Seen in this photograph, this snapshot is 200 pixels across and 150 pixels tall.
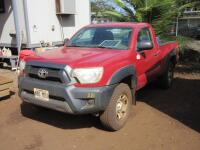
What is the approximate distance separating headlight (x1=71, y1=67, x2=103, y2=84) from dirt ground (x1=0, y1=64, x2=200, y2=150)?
3.17ft

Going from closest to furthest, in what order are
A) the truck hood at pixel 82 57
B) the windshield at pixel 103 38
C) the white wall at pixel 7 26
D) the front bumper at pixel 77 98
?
the front bumper at pixel 77 98 → the truck hood at pixel 82 57 → the windshield at pixel 103 38 → the white wall at pixel 7 26

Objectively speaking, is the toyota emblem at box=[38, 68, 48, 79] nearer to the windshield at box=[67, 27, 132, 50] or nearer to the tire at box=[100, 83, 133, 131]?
the tire at box=[100, 83, 133, 131]

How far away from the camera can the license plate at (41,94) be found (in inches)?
182

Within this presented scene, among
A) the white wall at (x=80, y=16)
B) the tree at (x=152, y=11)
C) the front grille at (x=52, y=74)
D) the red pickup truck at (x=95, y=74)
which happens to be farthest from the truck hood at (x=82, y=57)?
the white wall at (x=80, y=16)

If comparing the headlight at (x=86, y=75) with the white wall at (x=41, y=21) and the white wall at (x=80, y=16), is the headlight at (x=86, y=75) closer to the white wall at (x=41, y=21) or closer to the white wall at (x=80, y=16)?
the white wall at (x=41, y=21)

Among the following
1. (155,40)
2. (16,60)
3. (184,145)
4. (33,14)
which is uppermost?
(33,14)

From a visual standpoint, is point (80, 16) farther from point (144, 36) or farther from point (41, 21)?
point (144, 36)

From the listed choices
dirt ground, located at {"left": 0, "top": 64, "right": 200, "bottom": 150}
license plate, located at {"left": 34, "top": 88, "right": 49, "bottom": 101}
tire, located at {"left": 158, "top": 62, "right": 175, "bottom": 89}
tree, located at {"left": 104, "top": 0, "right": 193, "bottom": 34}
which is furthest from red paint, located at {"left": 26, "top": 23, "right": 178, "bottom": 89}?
tree, located at {"left": 104, "top": 0, "right": 193, "bottom": 34}

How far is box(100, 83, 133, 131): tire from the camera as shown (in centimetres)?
462

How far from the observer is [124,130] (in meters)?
4.94

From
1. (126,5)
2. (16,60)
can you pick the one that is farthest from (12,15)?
(126,5)

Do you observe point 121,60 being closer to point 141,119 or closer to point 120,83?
point 120,83

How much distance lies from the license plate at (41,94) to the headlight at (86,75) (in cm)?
60

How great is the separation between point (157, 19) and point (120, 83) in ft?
20.3
